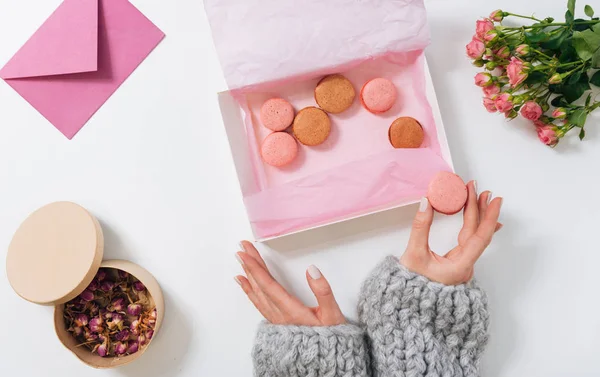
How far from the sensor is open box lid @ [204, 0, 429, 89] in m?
0.76

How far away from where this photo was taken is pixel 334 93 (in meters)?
0.81

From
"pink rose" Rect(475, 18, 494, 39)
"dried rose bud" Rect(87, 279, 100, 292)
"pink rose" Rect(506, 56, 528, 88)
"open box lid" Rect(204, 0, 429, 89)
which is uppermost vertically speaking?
"open box lid" Rect(204, 0, 429, 89)

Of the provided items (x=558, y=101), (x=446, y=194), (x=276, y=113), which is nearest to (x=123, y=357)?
(x=276, y=113)

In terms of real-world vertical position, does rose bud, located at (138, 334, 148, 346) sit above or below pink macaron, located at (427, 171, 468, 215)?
below

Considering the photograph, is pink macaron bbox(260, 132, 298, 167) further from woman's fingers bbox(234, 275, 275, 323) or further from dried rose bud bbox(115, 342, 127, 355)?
dried rose bud bbox(115, 342, 127, 355)

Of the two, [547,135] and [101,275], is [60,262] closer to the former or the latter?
[101,275]

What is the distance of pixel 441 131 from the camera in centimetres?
79

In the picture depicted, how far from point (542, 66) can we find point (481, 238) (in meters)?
0.29

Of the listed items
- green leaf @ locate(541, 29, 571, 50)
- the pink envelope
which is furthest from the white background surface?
green leaf @ locate(541, 29, 571, 50)

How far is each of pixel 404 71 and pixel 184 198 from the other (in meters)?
0.45

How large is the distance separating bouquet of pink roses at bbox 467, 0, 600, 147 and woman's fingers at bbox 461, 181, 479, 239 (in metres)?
0.14

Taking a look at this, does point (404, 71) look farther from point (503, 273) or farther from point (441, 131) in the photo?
point (503, 273)

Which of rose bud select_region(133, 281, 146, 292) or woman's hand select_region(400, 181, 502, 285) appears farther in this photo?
rose bud select_region(133, 281, 146, 292)

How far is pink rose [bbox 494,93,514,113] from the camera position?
0.75 meters
